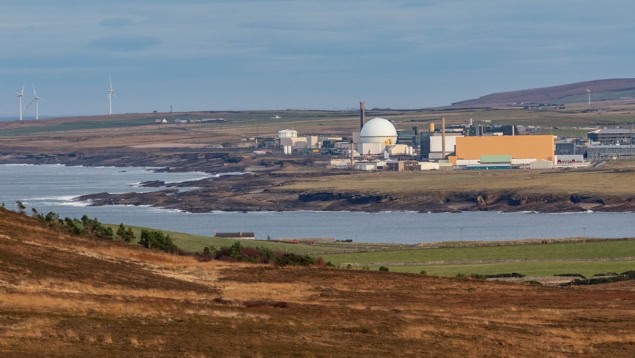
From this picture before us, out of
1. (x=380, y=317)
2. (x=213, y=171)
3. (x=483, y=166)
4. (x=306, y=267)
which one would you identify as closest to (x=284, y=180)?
(x=483, y=166)

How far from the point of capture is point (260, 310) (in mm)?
20875

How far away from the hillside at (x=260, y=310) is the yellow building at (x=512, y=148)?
330 feet

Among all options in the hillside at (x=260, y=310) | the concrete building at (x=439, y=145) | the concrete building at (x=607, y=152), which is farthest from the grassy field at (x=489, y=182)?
the hillside at (x=260, y=310)

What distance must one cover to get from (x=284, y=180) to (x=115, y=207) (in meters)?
28.4

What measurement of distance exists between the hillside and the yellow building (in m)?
101

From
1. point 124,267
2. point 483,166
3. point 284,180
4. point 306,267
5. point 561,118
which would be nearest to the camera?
point 124,267

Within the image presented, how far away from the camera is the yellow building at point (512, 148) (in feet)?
435

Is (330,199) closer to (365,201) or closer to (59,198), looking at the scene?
(365,201)

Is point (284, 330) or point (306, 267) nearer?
point (284, 330)

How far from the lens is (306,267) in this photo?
33531 millimetres

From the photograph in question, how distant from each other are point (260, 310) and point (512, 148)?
11398 centimetres

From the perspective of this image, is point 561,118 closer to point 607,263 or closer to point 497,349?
point 607,263

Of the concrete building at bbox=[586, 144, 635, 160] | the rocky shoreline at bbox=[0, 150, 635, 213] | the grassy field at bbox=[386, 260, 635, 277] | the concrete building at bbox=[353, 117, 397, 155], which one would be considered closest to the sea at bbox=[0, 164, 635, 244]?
the rocky shoreline at bbox=[0, 150, 635, 213]

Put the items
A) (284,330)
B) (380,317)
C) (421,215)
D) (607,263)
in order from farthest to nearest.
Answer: (421,215)
(607,263)
(380,317)
(284,330)
